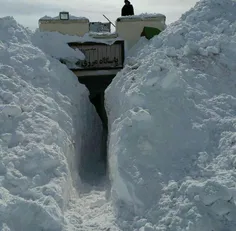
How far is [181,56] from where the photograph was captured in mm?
8695

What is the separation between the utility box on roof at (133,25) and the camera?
36.8 feet

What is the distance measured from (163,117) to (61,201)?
8.00 ft

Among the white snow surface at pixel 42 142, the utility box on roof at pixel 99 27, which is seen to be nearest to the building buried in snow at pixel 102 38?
the utility box on roof at pixel 99 27

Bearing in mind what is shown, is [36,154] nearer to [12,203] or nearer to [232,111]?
[12,203]

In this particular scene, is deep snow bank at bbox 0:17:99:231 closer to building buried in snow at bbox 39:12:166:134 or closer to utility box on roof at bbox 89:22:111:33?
building buried in snow at bbox 39:12:166:134

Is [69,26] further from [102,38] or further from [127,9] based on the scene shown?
[127,9]

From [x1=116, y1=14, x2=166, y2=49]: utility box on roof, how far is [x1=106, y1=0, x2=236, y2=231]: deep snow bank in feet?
5.63

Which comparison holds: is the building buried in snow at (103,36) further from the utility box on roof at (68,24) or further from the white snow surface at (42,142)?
the white snow surface at (42,142)

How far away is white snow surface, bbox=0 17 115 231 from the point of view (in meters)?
5.89

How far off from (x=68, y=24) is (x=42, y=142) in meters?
4.98

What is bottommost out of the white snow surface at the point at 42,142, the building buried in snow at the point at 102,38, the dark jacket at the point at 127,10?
the white snow surface at the point at 42,142

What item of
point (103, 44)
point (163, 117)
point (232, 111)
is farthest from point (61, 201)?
point (103, 44)

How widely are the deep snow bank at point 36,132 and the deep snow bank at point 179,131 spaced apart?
92 centimetres

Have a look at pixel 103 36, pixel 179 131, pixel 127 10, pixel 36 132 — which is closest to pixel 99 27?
pixel 127 10
